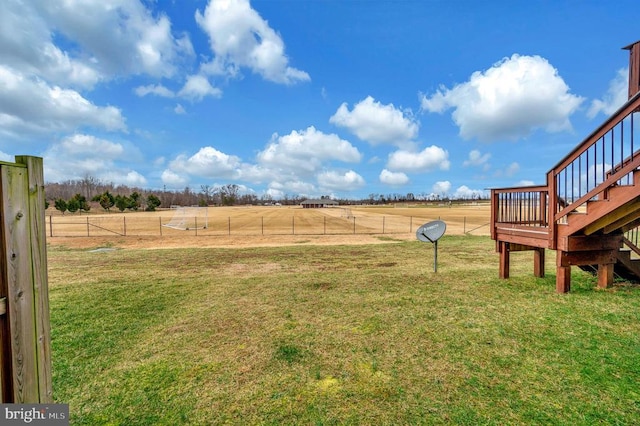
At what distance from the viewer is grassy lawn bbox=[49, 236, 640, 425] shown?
2617mm

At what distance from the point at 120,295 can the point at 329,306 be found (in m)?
4.47

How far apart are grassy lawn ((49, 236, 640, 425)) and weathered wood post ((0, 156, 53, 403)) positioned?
124 centimetres

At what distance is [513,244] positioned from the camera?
699 cm

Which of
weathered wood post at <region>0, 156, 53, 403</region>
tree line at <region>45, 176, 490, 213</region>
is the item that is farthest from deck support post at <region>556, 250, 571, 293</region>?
tree line at <region>45, 176, 490, 213</region>

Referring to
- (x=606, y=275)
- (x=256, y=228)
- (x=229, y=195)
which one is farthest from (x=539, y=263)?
(x=229, y=195)

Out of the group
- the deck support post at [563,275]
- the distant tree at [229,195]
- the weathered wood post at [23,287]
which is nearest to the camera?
the weathered wood post at [23,287]

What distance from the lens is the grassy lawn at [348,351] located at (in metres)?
2.62

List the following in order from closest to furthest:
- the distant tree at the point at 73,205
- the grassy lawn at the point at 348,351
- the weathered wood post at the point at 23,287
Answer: the weathered wood post at the point at 23,287, the grassy lawn at the point at 348,351, the distant tree at the point at 73,205

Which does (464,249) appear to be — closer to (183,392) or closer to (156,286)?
(156,286)

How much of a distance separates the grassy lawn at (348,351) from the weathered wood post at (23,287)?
4.05 feet

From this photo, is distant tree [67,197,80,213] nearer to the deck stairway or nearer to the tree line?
the tree line

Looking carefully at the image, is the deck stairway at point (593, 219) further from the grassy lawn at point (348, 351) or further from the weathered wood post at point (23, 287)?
the weathered wood post at point (23, 287)

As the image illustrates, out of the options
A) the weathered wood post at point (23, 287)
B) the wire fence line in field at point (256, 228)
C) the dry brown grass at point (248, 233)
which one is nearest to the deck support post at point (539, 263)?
the weathered wood post at point (23, 287)

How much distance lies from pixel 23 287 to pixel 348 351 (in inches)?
124
